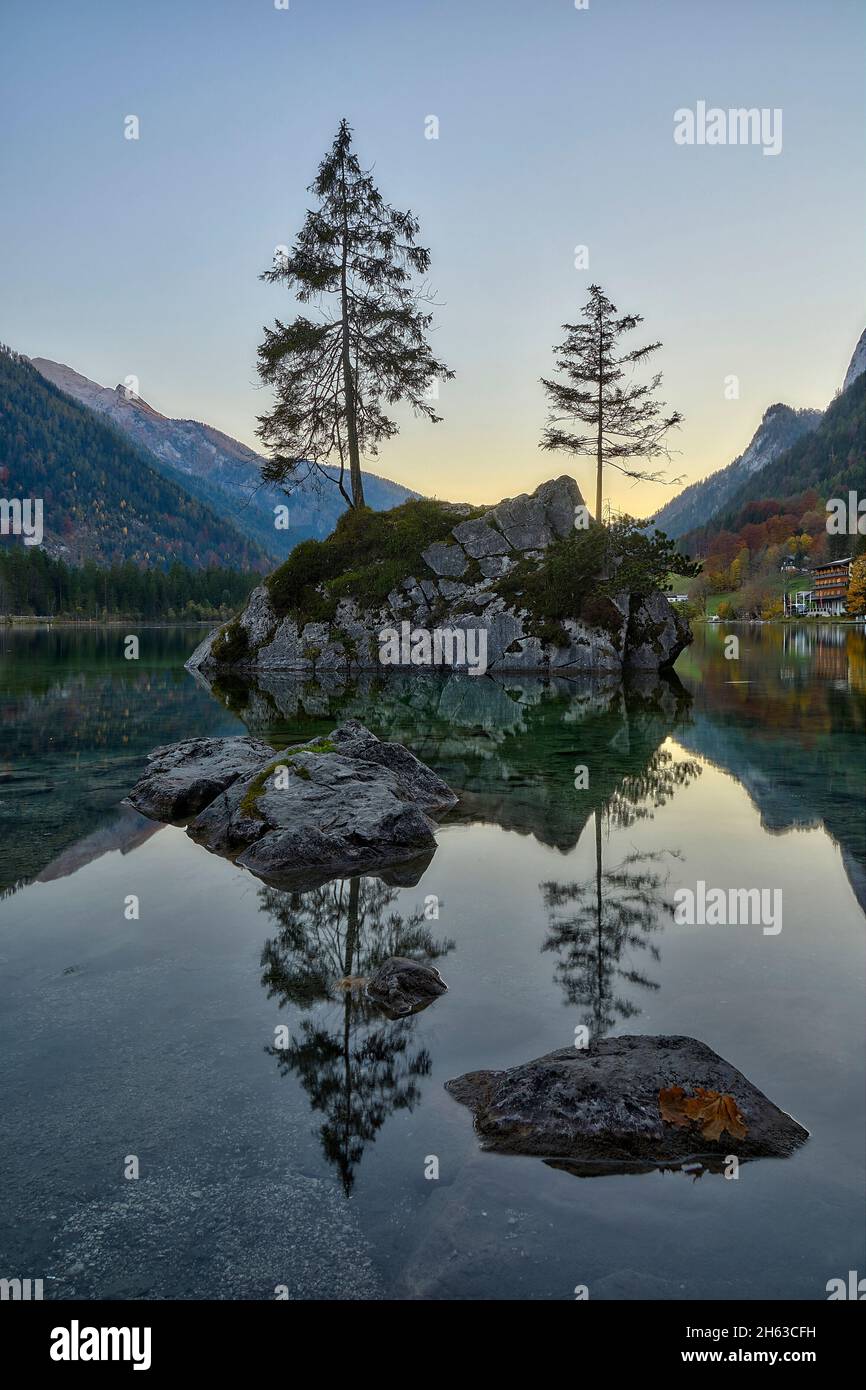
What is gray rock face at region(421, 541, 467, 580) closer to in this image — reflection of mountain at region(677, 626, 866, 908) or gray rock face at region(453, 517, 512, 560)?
gray rock face at region(453, 517, 512, 560)

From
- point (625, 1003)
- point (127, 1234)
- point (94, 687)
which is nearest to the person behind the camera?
point (127, 1234)

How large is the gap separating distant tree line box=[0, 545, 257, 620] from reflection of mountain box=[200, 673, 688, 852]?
134 meters

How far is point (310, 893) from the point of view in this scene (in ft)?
31.3

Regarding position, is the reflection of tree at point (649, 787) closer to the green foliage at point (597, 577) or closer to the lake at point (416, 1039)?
the lake at point (416, 1039)

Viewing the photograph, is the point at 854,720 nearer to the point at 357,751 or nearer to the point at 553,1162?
the point at 357,751

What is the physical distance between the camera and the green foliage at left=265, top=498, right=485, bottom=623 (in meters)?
41.7

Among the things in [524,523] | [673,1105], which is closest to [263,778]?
[673,1105]

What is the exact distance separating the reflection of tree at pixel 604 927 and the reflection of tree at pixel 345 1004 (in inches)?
48.7

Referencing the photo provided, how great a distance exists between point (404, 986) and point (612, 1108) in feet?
7.31

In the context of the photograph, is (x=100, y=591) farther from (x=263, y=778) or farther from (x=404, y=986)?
(x=404, y=986)

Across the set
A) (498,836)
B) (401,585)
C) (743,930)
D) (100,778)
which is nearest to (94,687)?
(401,585)

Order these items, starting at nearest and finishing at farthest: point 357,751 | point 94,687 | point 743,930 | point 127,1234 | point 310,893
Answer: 1. point 127,1234
2. point 743,930
3. point 310,893
4. point 357,751
5. point 94,687

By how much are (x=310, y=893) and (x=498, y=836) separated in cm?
330
